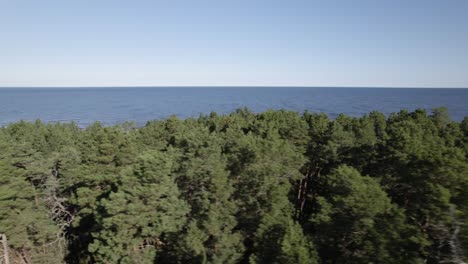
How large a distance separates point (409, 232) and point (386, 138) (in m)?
9.87

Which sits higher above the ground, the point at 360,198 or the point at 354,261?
the point at 360,198

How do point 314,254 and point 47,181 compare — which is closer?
point 314,254

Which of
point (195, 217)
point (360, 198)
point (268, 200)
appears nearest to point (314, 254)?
point (360, 198)

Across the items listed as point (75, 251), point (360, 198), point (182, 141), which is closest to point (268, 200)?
point (360, 198)

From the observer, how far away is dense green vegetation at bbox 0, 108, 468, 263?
1473 centimetres

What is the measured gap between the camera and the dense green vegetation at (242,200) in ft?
48.3

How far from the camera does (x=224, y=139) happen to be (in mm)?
27922

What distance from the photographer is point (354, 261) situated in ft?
47.6

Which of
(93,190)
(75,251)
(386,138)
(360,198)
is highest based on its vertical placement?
(386,138)

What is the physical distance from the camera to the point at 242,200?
19.8 meters

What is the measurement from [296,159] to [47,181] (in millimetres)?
18907

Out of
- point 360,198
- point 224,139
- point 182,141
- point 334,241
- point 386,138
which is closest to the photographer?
point 360,198

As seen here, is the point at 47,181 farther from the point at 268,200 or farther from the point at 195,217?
the point at 268,200

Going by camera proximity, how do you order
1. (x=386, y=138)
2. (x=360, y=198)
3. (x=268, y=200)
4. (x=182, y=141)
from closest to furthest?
(x=360, y=198) → (x=268, y=200) → (x=386, y=138) → (x=182, y=141)
